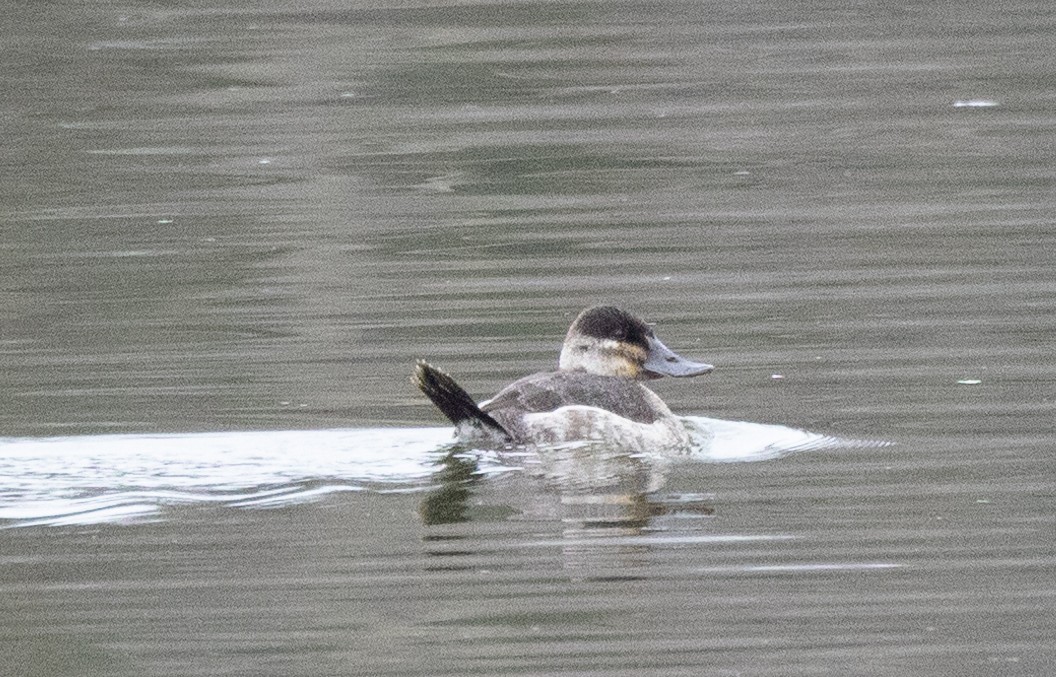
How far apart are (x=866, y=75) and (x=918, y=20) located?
10.7ft

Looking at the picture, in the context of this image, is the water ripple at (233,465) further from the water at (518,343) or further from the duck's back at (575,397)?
the duck's back at (575,397)

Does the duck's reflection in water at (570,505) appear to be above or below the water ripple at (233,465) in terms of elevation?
below

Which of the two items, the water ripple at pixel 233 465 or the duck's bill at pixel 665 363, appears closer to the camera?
the water ripple at pixel 233 465

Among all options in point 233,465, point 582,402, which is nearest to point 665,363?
point 582,402

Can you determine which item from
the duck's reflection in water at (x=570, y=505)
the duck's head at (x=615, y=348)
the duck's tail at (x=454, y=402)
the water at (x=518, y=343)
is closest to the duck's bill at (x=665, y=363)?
the duck's head at (x=615, y=348)

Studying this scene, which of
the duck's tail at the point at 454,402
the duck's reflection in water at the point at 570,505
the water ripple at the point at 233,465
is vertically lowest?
the duck's reflection in water at the point at 570,505

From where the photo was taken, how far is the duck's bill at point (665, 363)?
974cm

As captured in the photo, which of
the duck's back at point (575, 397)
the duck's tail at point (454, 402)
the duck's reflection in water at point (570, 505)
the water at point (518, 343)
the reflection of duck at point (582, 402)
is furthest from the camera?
the duck's back at point (575, 397)

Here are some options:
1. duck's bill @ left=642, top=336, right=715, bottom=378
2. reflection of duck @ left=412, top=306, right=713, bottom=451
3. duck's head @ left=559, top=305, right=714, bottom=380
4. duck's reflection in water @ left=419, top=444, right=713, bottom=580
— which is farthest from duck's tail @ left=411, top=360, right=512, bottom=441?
duck's bill @ left=642, top=336, right=715, bottom=378

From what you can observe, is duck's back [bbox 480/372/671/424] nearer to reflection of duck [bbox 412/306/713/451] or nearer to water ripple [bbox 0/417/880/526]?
reflection of duck [bbox 412/306/713/451]

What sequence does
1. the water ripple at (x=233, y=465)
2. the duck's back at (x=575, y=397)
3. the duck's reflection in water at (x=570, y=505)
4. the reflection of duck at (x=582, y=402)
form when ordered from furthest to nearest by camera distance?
the duck's back at (x=575, y=397) → the reflection of duck at (x=582, y=402) → the water ripple at (x=233, y=465) → the duck's reflection in water at (x=570, y=505)

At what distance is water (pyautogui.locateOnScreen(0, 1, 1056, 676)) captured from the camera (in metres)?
6.74

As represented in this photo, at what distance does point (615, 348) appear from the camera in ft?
32.4

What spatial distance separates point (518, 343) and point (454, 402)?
2138 millimetres
